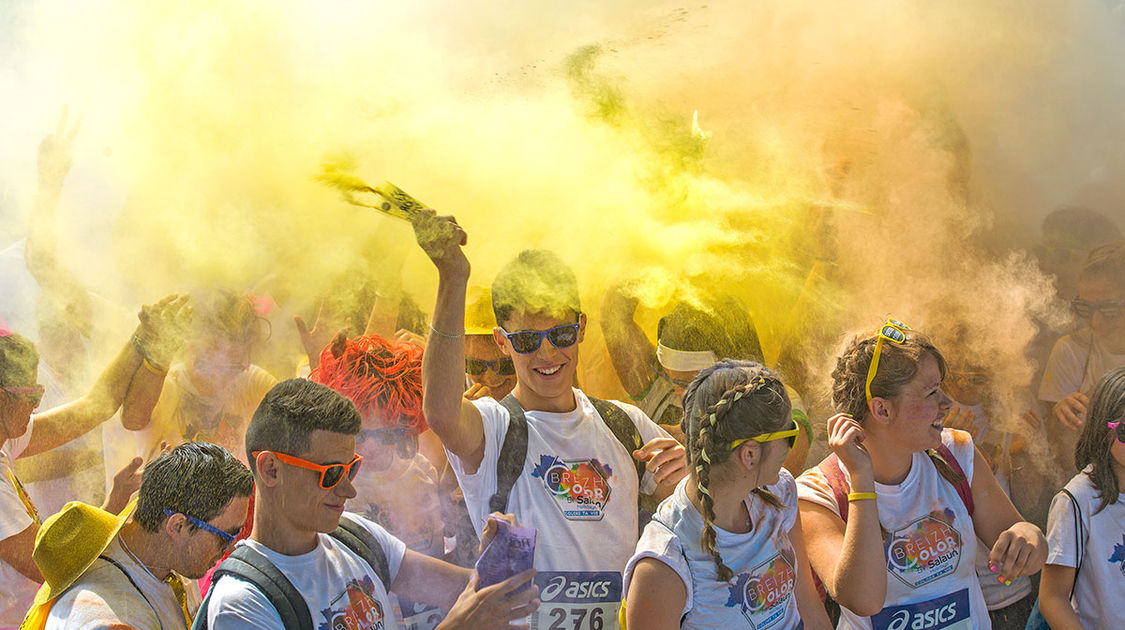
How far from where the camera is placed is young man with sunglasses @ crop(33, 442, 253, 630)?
7.30ft

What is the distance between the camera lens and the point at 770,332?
4.17 m

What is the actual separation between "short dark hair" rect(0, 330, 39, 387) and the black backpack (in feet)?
7.45

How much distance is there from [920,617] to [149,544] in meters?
2.12

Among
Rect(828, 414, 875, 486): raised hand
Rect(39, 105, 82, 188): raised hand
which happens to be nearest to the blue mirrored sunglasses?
Rect(828, 414, 875, 486): raised hand

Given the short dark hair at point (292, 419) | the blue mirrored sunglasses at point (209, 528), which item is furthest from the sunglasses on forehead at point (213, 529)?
the short dark hair at point (292, 419)

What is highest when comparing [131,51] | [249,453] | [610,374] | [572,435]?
[131,51]

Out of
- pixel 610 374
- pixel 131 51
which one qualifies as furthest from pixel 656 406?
pixel 131 51

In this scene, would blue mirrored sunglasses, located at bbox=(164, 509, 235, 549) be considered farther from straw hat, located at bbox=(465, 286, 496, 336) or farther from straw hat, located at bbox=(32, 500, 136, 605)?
straw hat, located at bbox=(465, 286, 496, 336)

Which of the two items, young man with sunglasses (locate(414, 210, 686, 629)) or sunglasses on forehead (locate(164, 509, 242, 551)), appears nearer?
sunglasses on forehead (locate(164, 509, 242, 551))

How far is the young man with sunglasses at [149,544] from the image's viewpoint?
2.22 m

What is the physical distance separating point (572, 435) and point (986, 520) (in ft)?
4.12

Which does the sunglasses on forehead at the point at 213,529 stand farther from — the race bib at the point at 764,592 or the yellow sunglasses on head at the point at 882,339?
the yellow sunglasses on head at the point at 882,339

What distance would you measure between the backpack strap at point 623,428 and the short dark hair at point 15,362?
2.51 metres

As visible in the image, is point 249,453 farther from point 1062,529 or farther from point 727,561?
point 1062,529
